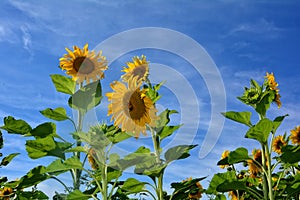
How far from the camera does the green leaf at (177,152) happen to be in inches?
112

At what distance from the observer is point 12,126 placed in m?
3.00

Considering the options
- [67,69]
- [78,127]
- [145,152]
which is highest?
[67,69]

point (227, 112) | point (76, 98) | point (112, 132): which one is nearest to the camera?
point (112, 132)

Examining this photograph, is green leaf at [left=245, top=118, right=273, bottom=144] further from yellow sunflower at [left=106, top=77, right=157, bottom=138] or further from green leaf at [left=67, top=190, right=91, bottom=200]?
green leaf at [left=67, top=190, right=91, bottom=200]

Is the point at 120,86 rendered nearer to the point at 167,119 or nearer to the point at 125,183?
the point at 167,119

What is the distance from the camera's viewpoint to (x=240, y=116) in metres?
3.33

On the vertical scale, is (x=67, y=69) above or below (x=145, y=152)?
above

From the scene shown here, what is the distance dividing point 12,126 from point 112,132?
87 cm

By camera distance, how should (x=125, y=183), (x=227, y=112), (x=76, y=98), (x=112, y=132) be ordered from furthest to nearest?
(x=227, y=112), (x=76, y=98), (x=125, y=183), (x=112, y=132)

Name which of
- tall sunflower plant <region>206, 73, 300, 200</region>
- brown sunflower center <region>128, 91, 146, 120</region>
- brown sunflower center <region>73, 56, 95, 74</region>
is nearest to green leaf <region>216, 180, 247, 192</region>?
tall sunflower plant <region>206, 73, 300, 200</region>

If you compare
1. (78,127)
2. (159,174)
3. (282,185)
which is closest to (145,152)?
(159,174)

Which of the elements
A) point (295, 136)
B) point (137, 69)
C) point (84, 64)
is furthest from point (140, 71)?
point (295, 136)

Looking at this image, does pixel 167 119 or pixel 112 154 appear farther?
pixel 167 119

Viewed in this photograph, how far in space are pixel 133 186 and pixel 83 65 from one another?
1.16m
